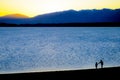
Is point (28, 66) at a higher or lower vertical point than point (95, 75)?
lower

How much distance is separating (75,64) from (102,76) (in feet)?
53.0

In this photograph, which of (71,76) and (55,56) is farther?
(55,56)

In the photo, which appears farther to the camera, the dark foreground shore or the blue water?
the blue water

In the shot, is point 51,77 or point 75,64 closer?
point 51,77

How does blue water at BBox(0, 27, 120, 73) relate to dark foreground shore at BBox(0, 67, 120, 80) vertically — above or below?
below

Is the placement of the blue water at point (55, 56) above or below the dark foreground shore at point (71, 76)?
below

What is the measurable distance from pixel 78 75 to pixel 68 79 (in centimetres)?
96

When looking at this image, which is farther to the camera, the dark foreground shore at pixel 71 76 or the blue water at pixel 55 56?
the blue water at pixel 55 56

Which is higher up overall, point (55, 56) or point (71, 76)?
point (71, 76)

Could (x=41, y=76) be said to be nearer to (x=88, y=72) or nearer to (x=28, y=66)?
(x=88, y=72)

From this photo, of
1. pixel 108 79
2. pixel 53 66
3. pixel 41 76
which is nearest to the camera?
pixel 108 79

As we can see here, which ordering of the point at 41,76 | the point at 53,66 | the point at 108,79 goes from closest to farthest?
the point at 108,79 < the point at 41,76 < the point at 53,66

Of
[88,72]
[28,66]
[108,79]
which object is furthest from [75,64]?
[108,79]

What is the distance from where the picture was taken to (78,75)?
15961 millimetres
